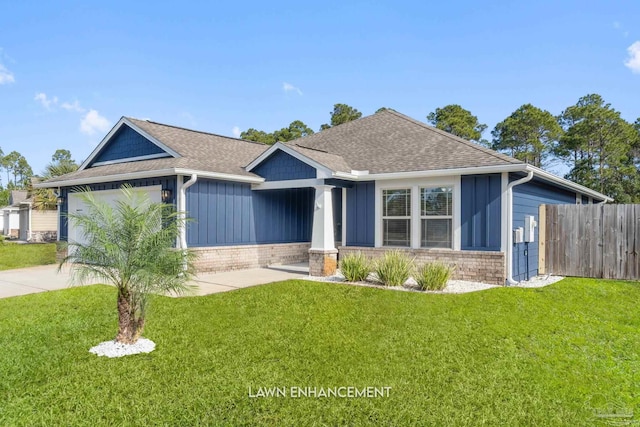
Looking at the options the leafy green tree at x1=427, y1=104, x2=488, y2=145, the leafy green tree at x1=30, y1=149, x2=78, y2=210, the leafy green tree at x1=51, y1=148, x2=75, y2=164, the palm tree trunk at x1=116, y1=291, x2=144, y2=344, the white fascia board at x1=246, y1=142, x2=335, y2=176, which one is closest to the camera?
the palm tree trunk at x1=116, y1=291, x2=144, y2=344

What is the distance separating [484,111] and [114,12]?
3144cm

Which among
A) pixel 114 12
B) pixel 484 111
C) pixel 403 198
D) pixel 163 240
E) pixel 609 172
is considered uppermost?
pixel 484 111

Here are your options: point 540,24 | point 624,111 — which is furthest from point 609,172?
point 540,24

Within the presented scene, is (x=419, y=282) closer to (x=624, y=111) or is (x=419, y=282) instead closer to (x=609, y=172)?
(x=609, y=172)

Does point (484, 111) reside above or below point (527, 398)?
above

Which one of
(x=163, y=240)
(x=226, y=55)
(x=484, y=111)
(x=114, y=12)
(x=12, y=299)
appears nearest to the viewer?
(x=163, y=240)

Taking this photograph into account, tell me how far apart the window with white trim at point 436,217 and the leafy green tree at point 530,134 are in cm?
2652

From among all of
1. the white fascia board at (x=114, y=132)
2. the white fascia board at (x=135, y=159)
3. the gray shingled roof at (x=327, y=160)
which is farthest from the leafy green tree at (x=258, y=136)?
the gray shingled roof at (x=327, y=160)

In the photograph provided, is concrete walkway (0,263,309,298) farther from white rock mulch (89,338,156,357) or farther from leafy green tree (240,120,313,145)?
leafy green tree (240,120,313,145)

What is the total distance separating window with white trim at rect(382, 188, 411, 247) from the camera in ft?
36.7

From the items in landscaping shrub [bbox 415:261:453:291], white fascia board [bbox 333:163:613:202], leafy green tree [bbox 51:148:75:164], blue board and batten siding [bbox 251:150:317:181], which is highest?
leafy green tree [bbox 51:148:75:164]

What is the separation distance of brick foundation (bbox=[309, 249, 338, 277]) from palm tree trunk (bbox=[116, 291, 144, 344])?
20.4 ft

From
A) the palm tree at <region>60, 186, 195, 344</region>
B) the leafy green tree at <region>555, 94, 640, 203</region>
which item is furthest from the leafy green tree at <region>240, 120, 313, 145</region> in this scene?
the palm tree at <region>60, 186, 195, 344</region>

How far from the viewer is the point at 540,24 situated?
14.6 meters
